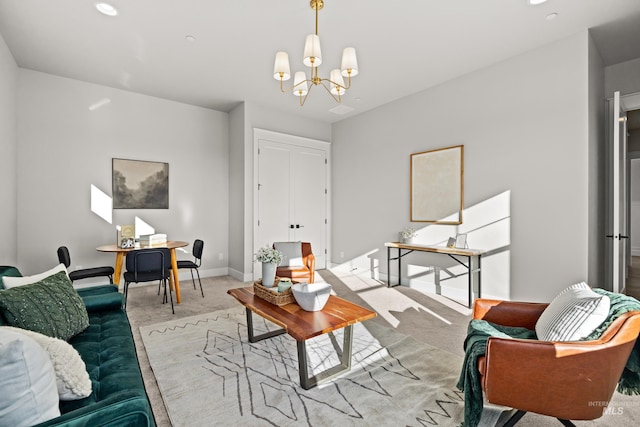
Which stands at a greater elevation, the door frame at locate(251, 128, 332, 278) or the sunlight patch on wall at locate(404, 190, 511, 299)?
the door frame at locate(251, 128, 332, 278)

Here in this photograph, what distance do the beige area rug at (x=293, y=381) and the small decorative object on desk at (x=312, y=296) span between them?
47 cm

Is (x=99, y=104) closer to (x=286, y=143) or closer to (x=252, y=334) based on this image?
(x=286, y=143)

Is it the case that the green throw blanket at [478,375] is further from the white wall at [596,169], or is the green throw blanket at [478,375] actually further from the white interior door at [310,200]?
the white interior door at [310,200]

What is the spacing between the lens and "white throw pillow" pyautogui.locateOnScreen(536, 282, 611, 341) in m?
1.58

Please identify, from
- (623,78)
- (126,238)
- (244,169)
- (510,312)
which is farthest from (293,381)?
(623,78)

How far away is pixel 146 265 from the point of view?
3670 millimetres

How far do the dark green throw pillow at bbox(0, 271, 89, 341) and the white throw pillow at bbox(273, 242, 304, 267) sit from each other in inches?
98.6

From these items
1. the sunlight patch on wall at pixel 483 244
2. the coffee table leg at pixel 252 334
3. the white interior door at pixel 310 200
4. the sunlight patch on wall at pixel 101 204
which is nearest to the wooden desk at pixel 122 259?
the sunlight patch on wall at pixel 101 204

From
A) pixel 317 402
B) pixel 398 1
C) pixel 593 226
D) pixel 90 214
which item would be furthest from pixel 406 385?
pixel 90 214

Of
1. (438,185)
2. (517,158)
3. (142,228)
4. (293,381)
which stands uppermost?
(517,158)

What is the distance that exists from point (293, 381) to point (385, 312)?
5.80 feet

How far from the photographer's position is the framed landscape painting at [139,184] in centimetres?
475

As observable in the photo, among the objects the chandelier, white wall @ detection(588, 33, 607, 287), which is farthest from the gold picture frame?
the chandelier

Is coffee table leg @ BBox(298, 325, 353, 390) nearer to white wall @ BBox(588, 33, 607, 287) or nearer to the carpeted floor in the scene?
the carpeted floor
